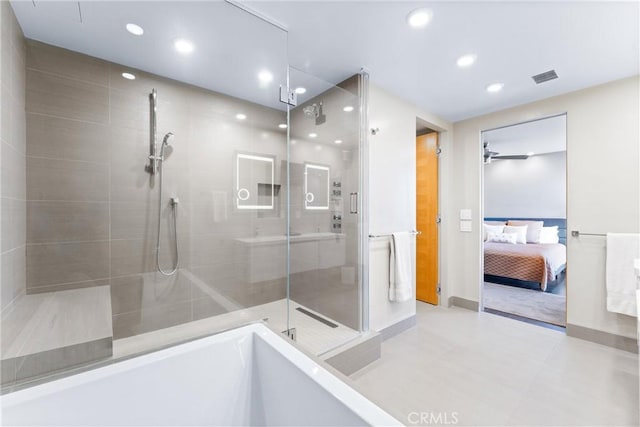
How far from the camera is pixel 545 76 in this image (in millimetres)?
2189

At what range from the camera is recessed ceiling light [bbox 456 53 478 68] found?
193 cm

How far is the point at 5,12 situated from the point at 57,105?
453 mm

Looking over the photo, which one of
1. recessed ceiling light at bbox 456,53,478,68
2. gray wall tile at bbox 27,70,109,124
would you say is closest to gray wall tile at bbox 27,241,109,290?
gray wall tile at bbox 27,70,109,124

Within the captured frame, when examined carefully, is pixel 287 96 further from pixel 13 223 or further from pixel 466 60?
pixel 13 223

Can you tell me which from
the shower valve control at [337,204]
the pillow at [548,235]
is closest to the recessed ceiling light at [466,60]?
the shower valve control at [337,204]

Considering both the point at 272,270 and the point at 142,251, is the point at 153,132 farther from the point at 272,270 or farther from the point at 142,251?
the point at 272,270

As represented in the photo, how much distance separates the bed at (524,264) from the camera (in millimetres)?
3686

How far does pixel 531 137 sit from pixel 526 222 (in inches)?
77.6

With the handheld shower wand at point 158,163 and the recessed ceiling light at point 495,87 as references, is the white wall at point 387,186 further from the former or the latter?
the handheld shower wand at point 158,163

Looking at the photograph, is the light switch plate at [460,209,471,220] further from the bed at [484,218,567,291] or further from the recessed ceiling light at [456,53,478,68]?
the recessed ceiling light at [456,53,478,68]

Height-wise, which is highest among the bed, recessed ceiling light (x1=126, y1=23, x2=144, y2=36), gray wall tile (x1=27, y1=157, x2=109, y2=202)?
recessed ceiling light (x1=126, y1=23, x2=144, y2=36)

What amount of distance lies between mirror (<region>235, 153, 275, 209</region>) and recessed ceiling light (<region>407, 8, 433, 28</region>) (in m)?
1.49

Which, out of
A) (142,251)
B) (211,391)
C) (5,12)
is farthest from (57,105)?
(211,391)

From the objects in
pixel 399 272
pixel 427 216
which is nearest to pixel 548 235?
pixel 427 216
